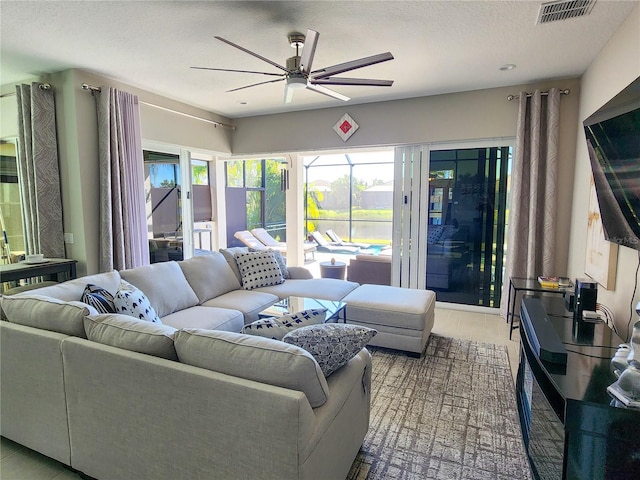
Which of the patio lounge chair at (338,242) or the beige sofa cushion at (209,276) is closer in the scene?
the beige sofa cushion at (209,276)

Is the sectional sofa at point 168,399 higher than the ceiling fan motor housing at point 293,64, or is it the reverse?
the ceiling fan motor housing at point 293,64

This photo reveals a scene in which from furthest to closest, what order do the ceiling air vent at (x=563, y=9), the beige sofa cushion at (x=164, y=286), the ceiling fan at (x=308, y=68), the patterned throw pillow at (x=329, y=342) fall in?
the beige sofa cushion at (x=164, y=286) < the ceiling fan at (x=308, y=68) < the ceiling air vent at (x=563, y=9) < the patterned throw pillow at (x=329, y=342)

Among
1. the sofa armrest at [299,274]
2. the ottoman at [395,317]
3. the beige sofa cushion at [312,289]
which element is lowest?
the ottoman at [395,317]

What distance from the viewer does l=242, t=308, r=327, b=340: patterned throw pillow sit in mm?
1675

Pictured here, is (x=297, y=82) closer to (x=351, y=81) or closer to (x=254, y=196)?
(x=351, y=81)

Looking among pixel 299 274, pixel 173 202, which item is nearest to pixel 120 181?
pixel 173 202

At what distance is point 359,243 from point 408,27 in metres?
6.65

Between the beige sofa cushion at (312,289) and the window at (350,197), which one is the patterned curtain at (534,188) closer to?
the beige sofa cushion at (312,289)

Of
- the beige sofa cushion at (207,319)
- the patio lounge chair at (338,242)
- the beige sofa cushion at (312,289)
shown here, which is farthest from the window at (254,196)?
the beige sofa cushion at (207,319)

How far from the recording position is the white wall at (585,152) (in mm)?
2201

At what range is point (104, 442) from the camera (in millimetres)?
1578

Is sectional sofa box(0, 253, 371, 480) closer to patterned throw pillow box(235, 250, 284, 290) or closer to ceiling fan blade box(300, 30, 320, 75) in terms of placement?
ceiling fan blade box(300, 30, 320, 75)

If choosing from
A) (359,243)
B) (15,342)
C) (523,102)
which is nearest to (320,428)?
(15,342)

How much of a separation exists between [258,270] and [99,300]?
1813 mm
